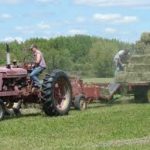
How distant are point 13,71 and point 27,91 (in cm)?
68

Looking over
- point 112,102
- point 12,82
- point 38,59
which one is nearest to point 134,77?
point 112,102

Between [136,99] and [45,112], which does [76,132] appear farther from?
[136,99]

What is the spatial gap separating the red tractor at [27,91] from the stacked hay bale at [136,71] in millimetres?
6022

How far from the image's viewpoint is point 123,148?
35.2ft

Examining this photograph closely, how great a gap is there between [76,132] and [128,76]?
11335mm

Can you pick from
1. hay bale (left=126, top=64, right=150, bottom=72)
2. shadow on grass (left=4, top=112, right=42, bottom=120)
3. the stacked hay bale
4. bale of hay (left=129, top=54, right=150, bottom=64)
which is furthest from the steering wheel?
bale of hay (left=129, top=54, right=150, bottom=64)

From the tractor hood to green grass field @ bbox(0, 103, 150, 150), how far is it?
1421 millimetres

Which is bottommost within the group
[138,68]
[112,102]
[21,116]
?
[112,102]

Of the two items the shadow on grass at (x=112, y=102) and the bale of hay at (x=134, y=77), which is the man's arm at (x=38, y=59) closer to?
the shadow on grass at (x=112, y=102)

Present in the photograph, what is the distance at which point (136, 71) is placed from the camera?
24641 millimetres

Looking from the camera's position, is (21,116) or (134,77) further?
(134,77)

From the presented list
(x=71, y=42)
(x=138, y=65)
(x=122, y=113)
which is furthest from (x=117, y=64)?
(x=71, y=42)

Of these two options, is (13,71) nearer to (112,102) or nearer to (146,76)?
(112,102)

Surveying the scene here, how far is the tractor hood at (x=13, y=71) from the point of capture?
57.4 feet
